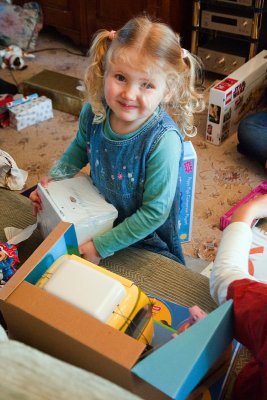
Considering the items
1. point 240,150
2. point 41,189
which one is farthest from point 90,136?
point 240,150

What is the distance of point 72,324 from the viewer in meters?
0.62

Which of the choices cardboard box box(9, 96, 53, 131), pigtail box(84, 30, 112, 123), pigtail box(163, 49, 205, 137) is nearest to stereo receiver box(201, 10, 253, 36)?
cardboard box box(9, 96, 53, 131)

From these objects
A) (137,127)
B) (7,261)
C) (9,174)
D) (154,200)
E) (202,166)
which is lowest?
(202,166)

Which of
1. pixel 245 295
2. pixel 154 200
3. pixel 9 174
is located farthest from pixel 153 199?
pixel 9 174

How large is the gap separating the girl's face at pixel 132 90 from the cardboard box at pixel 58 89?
1310 mm

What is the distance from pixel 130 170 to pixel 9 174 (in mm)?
719

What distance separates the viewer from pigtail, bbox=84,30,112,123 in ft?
3.46

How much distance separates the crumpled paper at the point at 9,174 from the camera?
1496 millimetres

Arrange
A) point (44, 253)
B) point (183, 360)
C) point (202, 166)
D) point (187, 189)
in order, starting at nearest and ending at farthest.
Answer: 1. point (183, 360)
2. point (44, 253)
3. point (187, 189)
4. point (202, 166)

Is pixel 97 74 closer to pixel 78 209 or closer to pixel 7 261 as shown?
pixel 78 209

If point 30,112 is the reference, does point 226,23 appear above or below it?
above

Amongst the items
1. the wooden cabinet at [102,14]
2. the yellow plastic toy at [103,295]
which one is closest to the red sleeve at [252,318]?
the yellow plastic toy at [103,295]

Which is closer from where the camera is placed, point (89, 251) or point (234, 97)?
point (89, 251)

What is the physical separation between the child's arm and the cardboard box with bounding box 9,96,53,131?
1.62 m
